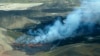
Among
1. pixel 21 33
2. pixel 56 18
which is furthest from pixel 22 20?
pixel 56 18

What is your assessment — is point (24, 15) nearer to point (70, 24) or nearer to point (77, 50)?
→ point (70, 24)

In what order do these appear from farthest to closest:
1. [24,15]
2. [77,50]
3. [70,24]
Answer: [24,15]
[70,24]
[77,50]

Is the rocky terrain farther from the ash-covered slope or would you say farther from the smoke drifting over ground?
the smoke drifting over ground

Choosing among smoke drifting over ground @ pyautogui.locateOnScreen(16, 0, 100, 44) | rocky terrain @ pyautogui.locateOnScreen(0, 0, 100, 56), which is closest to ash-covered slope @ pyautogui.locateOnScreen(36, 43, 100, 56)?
rocky terrain @ pyautogui.locateOnScreen(0, 0, 100, 56)

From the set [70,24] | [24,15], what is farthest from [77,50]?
[24,15]

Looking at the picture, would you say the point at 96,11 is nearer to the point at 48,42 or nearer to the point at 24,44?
the point at 48,42

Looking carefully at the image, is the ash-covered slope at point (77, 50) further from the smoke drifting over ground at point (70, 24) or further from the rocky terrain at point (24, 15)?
the smoke drifting over ground at point (70, 24)
